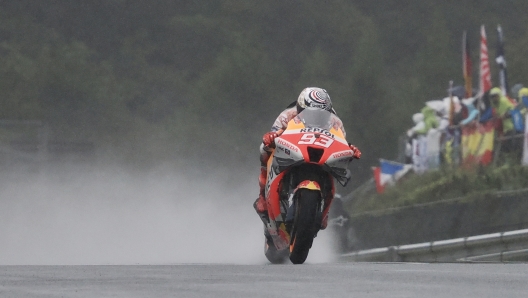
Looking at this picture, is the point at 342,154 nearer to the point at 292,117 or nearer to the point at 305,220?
the point at 305,220

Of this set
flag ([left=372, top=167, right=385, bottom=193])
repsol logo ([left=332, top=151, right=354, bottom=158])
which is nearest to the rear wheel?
repsol logo ([left=332, top=151, right=354, bottom=158])

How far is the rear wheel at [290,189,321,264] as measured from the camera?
9.96 m

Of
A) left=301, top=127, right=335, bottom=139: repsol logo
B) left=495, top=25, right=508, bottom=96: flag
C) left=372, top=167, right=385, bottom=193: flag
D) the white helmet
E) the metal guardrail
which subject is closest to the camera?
left=301, top=127, right=335, bottom=139: repsol logo

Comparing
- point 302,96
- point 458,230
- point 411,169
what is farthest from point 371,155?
point 302,96

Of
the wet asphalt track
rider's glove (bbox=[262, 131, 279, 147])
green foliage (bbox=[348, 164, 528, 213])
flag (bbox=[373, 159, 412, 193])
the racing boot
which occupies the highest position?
flag (bbox=[373, 159, 412, 193])

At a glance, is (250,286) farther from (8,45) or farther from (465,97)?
(8,45)

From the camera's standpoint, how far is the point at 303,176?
10320 mm

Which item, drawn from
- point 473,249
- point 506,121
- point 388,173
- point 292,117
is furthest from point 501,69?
point 292,117

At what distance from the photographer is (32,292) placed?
20.4 ft

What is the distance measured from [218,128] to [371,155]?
399 inches

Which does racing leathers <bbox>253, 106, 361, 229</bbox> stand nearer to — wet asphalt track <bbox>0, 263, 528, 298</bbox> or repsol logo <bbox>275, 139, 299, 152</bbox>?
repsol logo <bbox>275, 139, 299, 152</bbox>

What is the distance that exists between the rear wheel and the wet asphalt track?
1.60 metres

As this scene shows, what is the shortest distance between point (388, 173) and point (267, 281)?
850 inches

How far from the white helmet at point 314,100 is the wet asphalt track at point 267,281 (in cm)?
291
